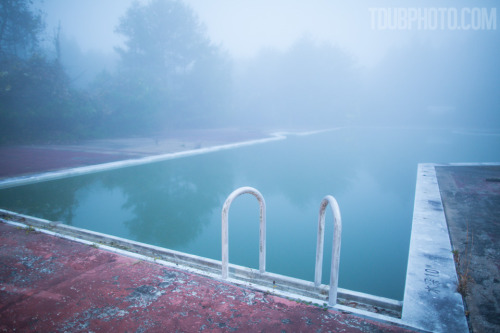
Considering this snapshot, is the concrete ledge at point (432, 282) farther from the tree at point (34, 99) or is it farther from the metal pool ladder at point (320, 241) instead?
the tree at point (34, 99)

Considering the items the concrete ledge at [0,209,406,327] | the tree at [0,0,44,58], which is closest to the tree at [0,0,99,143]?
the tree at [0,0,44,58]

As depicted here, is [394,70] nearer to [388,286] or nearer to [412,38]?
[412,38]

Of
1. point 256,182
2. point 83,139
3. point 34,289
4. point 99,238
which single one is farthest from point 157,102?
point 34,289

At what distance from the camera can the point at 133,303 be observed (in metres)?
2.37

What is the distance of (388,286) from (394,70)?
50902mm

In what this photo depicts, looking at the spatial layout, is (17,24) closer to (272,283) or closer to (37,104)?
(37,104)

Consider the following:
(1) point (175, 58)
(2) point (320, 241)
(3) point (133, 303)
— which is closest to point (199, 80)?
(1) point (175, 58)

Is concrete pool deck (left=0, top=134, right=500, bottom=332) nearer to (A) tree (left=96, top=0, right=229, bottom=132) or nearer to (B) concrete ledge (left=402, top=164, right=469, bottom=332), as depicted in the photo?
(B) concrete ledge (left=402, top=164, right=469, bottom=332)

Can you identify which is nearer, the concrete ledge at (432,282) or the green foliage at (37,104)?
the concrete ledge at (432,282)

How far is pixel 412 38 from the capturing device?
47281mm

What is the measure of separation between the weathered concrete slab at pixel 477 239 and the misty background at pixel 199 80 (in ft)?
57.9

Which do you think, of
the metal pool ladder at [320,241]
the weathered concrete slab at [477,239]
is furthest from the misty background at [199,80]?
the weathered concrete slab at [477,239]

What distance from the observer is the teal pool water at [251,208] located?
15.0ft

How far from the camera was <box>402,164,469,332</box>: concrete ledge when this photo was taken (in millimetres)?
2209
